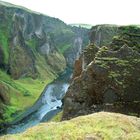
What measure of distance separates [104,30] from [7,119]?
72506mm

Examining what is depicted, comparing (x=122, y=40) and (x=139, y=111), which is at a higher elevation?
(x=122, y=40)

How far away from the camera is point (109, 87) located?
62875mm

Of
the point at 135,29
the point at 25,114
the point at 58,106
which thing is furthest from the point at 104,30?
the point at 135,29

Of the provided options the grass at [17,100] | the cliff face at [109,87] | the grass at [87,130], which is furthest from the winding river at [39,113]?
the grass at [87,130]

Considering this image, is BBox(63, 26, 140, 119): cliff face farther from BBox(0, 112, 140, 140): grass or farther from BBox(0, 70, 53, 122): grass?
BBox(0, 70, 53, 122): grass

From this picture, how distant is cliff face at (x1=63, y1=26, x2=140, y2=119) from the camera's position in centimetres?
6175

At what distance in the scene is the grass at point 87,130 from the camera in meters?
27.7

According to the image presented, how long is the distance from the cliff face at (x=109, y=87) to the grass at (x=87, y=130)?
3029 cm

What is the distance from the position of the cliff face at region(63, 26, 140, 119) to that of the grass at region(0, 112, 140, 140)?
30.3 m

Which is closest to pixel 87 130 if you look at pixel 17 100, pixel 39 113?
pixel 39 113

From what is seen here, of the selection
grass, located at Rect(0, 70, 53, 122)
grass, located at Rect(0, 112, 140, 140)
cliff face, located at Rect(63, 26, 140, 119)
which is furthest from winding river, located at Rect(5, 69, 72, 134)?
grass, located at Rect(0, 112, 140, 140)

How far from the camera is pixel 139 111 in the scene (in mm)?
61094

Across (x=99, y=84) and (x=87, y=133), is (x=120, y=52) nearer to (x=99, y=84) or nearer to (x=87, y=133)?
(x=99, y=84)

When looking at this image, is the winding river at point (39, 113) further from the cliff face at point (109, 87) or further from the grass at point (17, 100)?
the cliff face at point (109, 87)
